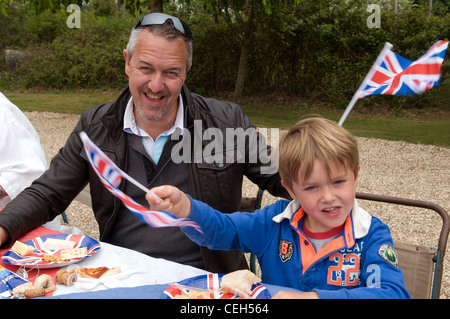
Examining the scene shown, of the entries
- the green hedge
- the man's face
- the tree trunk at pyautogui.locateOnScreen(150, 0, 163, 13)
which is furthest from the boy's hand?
the green hedge

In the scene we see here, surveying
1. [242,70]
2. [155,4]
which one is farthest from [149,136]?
[242,70]

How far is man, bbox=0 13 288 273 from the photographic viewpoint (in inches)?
86.9

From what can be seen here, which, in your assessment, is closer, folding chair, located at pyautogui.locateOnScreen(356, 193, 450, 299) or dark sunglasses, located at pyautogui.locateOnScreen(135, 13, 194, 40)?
folding chair, located at pyautogui.locateOnScreen(356, 193, 450, 299)

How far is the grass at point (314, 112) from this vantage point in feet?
32.2

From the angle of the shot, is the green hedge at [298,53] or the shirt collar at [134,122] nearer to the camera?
the shirt collar at [134,122]

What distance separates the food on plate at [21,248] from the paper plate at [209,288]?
67cm

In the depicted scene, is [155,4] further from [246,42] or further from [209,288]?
[209,288]

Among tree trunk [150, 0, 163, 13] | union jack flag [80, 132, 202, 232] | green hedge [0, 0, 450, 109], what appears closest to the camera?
union jack flag [80, 132, 202, 232]

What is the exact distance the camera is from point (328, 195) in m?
1.56

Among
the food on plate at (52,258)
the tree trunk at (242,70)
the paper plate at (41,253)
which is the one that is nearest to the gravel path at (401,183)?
the paper plate at (41,253)

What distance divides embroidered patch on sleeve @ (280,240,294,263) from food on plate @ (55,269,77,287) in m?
0.73

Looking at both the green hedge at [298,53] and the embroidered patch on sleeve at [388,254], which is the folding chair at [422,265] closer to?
the embroidered patch on sleeve at [388,254]

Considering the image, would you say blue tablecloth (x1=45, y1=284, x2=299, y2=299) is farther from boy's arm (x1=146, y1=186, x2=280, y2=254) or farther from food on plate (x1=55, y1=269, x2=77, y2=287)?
boy's arm (x1=146, y1=186, x2=280, y2=254)

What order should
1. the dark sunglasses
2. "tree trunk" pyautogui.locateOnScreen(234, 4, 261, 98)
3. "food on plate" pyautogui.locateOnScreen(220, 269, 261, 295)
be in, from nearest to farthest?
"food on plate" pyautogui.locateOnScreen(220, 269, 261, 295) < the dark sunglasses < "tree trunk" pyautogui.locateOnScreen(234, 4, 261, 98)
